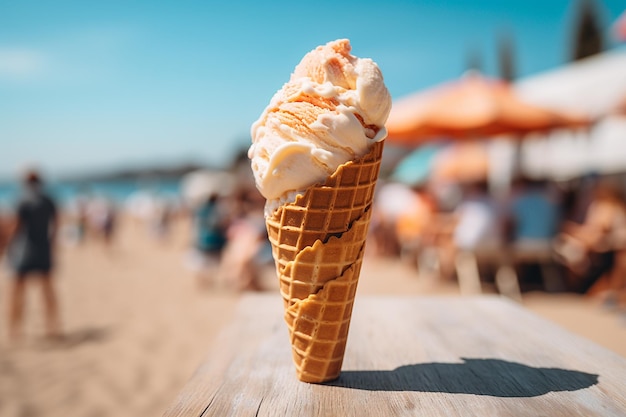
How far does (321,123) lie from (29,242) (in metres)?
4.64

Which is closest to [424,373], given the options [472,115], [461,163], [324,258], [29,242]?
[324,258]

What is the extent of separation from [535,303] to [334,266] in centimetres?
494

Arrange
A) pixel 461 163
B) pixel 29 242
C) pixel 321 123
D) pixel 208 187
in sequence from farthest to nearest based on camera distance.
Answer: pixel 461 163, pixel 208 187, pixel 29 242, pixel 321 123

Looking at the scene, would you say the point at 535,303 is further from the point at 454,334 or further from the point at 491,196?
the point at 454,334

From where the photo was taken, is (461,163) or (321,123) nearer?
(321,123)

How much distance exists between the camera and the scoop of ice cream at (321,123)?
4.82ft

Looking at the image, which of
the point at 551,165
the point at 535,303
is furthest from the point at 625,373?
the point at 551,165

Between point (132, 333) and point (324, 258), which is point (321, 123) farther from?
point (132, 333)

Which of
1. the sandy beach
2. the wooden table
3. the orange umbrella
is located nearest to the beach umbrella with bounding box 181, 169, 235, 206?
the sandy beach

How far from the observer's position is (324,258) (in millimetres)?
1550

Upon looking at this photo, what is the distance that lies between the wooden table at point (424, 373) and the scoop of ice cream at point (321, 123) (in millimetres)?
650

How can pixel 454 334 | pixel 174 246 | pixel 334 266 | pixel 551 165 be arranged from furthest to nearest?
pixel 174 246 → pixel 551 165 → pixel 454 334 → pixel 334 266

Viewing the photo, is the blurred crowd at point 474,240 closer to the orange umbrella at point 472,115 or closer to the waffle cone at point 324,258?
the orange umbrella at point 472,115

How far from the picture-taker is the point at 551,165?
10367mm
